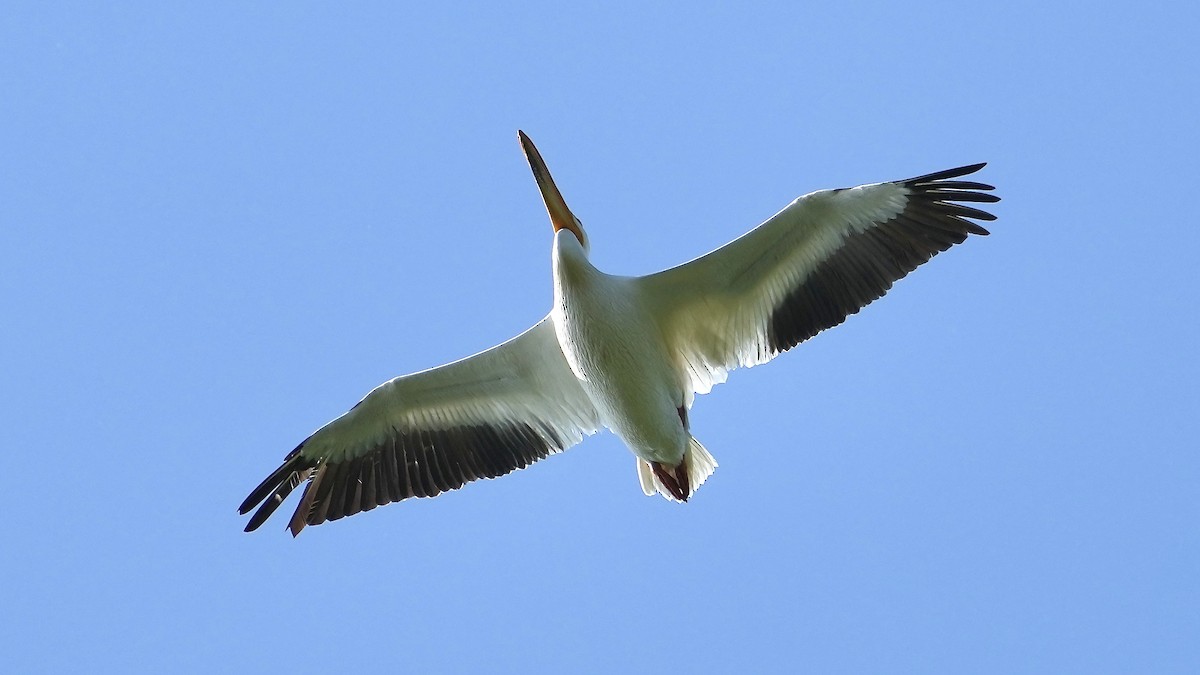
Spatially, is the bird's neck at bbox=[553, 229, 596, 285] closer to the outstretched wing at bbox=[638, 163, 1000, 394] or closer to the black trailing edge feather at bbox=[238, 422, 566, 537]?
the outstretched wing at bbox=[638, 163, 1000, 394]

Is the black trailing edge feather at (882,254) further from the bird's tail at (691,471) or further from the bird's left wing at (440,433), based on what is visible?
the bird's left wing at (440,433)

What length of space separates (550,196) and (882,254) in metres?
2.51

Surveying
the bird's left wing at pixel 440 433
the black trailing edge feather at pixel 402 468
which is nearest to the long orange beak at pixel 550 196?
the bird's left wing at pixel 440 433

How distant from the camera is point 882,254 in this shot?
11.6 metres

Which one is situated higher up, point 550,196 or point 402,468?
point 550,196

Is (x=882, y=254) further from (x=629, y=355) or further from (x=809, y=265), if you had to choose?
(x=629, y=355)

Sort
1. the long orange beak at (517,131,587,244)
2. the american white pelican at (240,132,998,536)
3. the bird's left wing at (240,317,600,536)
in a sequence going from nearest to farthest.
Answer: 1. the american white pelican at (240,132,998,536)
2. the bird's left wing at (240,317,600,536)
3. the long orange beak at (517,131,587,244)

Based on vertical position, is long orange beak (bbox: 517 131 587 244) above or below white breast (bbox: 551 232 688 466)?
above

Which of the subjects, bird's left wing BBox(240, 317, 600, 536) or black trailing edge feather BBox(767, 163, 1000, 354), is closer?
black trailing edge feather BBox(767, 163, 1000, 354)

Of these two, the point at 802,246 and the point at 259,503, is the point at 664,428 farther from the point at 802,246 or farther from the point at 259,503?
the point at 259,503

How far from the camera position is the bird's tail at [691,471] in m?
12.2

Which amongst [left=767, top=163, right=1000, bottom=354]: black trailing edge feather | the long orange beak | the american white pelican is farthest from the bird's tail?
the long orange beak

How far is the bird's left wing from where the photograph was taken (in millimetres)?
12117

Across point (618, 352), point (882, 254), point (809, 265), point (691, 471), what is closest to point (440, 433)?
point (618, 352)
